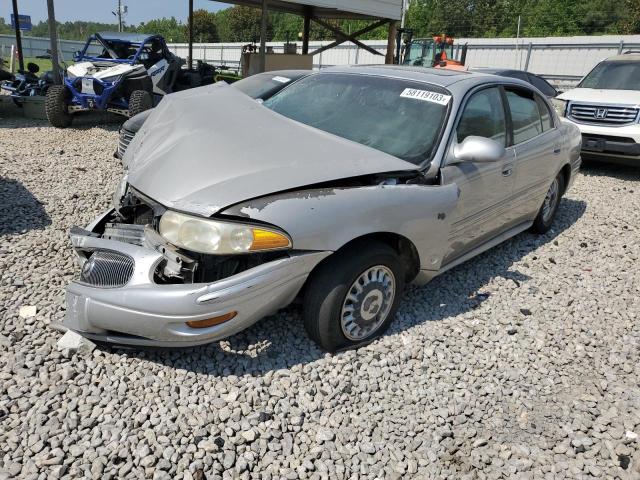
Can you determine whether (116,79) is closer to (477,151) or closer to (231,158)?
(231,158)

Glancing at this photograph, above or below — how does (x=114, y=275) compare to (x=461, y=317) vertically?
above

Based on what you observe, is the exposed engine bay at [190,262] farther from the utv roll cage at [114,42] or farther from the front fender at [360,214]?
the utv roll cage at [114,42]

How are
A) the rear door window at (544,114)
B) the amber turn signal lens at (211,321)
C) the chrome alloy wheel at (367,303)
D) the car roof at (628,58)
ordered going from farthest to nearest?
the car roof at (628,58), the rear door window at (544,114), the chrome alloy wheel at (367,303), the amber turn signal lens at (211,321)

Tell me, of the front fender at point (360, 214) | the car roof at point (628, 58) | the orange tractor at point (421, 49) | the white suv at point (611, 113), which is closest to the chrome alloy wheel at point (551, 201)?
the front fender at point (360, 214)

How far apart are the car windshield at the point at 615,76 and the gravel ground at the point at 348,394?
18.7ft

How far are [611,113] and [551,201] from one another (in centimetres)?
361

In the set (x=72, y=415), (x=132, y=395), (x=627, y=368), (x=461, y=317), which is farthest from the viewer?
(x=461, y=317)

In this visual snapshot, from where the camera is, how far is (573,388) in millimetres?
2896

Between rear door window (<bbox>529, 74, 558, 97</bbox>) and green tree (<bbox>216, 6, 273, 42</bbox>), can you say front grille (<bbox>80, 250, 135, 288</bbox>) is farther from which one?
green tree (<bbox>216, 6, 273, 42</bbox>)

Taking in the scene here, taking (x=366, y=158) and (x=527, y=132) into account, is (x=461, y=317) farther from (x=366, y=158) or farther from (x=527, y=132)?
(x=527, y=132)

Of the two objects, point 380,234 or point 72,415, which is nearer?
point 72,415

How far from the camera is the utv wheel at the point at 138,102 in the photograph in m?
8.55

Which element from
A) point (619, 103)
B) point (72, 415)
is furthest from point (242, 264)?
point (619, 103)

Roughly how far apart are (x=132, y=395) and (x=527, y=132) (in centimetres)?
356
